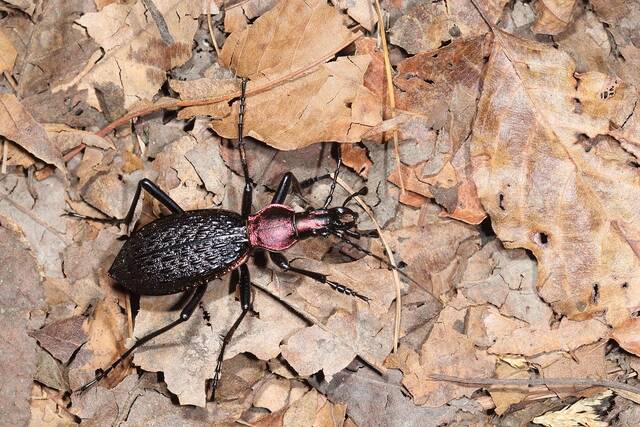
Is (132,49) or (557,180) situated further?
(132,49)

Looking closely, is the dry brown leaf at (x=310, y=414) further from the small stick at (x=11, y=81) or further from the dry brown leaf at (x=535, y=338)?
the small stick at (x=11, y=81)

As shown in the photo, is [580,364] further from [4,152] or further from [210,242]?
[4,152]

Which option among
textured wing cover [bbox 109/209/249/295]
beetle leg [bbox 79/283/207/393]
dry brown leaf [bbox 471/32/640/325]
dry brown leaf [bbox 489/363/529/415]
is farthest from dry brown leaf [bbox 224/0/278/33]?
dry brown leaf [bbox 489/363/529/415]

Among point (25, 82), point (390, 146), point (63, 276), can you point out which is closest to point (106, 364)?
point (63, 276)

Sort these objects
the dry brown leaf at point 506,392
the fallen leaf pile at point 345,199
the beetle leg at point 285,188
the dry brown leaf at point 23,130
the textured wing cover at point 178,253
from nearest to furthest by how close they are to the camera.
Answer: the textured wing cover at point 178,253
the fallen leaf pile at point 345,199
the beetle leg at point 285,188
the dry brown leaf at point 506,392
the dry brown leaf at point 23,130

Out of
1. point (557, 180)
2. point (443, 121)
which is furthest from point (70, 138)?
point (557, 180)

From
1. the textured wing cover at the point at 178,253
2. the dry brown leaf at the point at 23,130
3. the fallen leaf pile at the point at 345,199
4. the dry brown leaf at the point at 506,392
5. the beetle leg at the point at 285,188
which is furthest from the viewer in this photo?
the dry brown leaf at the point at 23,130

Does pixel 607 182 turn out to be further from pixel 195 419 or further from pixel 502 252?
pixel 195 419

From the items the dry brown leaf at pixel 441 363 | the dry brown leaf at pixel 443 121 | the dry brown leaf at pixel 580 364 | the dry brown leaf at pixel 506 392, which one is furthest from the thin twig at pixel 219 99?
the dry brown leaf at pixel 580 364
